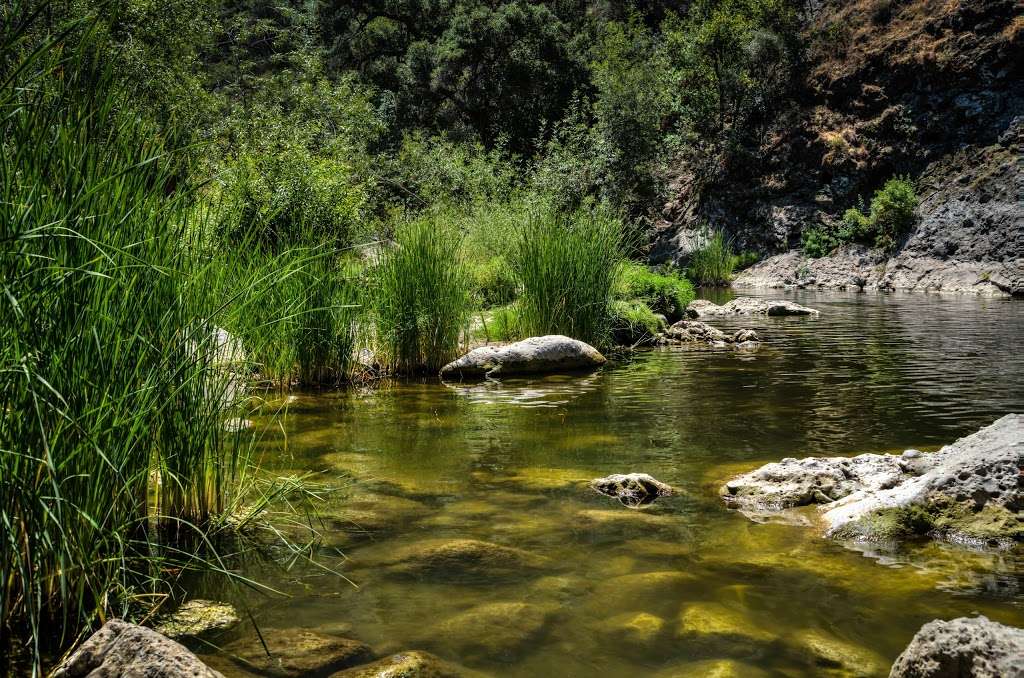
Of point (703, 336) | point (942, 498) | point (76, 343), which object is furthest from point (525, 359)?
point (76, 343)

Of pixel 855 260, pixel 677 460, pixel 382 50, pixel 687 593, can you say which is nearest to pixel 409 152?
pixel 382 50

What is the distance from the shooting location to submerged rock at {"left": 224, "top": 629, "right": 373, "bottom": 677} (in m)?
2.74

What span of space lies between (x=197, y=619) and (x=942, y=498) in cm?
372

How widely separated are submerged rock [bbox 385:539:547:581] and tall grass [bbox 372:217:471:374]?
5566 mm

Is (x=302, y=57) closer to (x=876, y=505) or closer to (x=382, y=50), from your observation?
(x=382, y=50)

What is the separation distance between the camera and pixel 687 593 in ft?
11.2

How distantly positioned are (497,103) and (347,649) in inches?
1377

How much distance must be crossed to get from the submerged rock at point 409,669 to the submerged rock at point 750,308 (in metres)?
14.5

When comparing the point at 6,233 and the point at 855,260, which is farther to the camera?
the point at 855,260

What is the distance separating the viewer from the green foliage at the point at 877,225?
1025 inches

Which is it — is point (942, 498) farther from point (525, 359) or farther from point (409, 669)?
point (525, 359)

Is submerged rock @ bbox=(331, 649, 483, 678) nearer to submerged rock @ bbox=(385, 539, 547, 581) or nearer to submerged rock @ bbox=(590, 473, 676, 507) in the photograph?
submerged rock @ bbox=(385, 539, 547, 581)

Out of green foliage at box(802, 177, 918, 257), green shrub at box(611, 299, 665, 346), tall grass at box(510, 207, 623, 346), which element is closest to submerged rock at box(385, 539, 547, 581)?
tall grass at box(510, 207, 623, 346)

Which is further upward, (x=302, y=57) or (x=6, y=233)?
(x=302, y=57)
